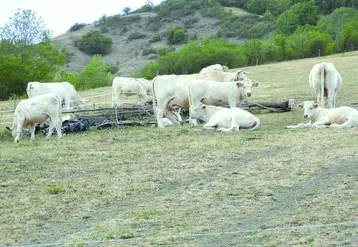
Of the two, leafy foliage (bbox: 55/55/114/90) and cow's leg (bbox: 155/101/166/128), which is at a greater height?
cow's leg (bbox: 155/101/166/128)

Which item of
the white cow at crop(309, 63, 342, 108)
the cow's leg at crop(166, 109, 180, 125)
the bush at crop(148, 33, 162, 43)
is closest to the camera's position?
the white cow at crop(309, 63, 342, 108)

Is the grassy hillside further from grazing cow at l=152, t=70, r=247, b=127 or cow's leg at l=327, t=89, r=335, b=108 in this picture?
cow's leg at l=327, t=89, r=335, b=108

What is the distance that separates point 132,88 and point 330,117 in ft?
47.2

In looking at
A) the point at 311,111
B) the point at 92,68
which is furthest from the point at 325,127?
the point at 92,68

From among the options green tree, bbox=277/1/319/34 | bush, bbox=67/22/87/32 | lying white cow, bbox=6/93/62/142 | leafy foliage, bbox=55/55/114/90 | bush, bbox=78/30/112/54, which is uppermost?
bush, bbox=67/22/87/32

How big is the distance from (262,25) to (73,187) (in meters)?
103

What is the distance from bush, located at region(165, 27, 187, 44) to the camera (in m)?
114

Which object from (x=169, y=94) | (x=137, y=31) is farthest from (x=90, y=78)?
(x=137, y=31)

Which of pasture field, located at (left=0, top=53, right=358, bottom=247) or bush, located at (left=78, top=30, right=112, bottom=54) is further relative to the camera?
bush, located at (left=78, top=30, right=112, bottom=54)

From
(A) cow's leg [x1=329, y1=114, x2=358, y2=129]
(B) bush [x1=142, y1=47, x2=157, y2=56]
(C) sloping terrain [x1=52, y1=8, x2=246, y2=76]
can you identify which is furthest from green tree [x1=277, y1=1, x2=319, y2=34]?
(A) cow's leg [x1=329, y1=114, x2=358, y2=129]

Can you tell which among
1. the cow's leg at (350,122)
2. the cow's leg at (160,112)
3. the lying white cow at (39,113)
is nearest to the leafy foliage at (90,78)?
the cow's leg at (160,112)

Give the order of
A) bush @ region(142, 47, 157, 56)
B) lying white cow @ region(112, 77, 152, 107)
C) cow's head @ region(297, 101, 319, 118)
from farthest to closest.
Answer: bush @ region(142, 47, 157, 56) < lying white cow @ region(112, 77, 152, 107) < cow's head @ region(297, 101, 319, 118)

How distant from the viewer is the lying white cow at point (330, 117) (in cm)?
1637

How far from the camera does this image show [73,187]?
36.5ft
